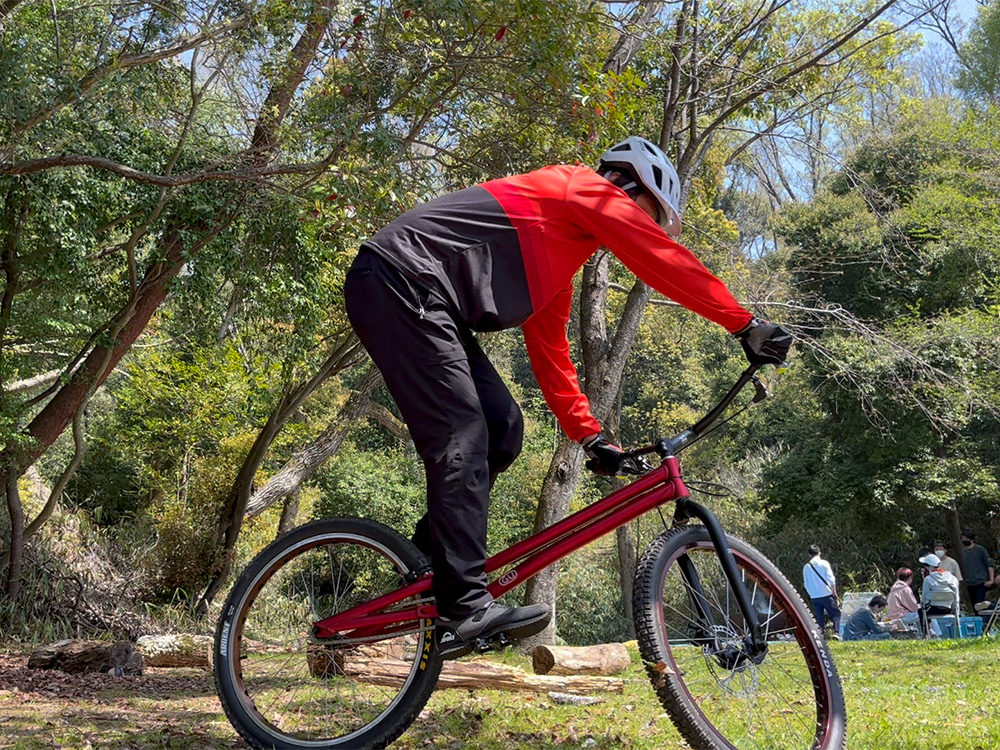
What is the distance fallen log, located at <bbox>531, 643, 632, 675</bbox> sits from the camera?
6.14 m

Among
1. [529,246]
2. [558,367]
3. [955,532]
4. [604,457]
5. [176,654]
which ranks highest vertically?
[529,246]

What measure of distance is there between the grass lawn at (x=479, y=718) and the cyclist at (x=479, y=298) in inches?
36.9

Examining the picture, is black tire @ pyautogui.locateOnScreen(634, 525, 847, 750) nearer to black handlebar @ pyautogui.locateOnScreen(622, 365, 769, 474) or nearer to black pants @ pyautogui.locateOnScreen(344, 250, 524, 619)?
black handlebar @ pyautogui.locateOnScreen(622, 365, 769, 474)

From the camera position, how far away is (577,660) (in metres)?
6.27

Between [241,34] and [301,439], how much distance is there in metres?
11.5

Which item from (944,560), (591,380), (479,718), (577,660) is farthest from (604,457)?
(944,560)

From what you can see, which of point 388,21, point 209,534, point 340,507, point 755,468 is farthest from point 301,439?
point 755,468

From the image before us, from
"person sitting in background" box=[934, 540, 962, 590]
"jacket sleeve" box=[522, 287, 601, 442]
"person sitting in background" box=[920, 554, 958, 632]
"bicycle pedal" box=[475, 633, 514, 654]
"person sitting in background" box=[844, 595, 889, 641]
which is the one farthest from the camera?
"person sitting in background" box=[844, 595, 889, 641]

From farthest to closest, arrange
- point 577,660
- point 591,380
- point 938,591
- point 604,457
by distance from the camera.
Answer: point 938,591, point 591,380, point 577,660, point 604,457

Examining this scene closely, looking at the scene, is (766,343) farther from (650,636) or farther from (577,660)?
(577,660)

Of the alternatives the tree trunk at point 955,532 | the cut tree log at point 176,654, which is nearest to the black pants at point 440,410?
the cut tree log at point 176,654

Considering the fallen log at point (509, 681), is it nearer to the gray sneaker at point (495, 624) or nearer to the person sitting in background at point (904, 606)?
the gray sneaker at point (495, 624)

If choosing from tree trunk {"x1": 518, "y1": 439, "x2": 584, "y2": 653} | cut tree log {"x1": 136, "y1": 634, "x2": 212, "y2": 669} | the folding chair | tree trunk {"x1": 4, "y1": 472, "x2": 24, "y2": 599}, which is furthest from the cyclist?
the folding chair

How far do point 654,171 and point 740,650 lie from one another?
1618mm
